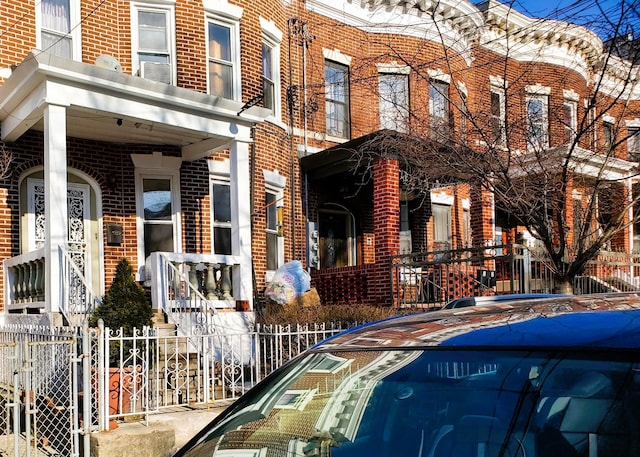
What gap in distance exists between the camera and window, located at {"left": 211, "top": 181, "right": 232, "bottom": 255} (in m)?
12.8

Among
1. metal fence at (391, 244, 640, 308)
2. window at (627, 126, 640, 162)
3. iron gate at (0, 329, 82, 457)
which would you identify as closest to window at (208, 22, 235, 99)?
metal fence at (391, 244, 640, 308)

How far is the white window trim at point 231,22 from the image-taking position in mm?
Answer: 12555

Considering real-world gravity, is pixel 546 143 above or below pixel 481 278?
above

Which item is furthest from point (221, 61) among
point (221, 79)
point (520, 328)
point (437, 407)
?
point (520, 328)

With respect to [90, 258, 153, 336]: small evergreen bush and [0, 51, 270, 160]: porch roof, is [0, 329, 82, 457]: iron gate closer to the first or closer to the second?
[90, 258, 153, 336]: small evergreen bush

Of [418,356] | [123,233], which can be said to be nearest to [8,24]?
[123,233]

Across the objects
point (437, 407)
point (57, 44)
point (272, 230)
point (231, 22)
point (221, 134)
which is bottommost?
point (437, 407)

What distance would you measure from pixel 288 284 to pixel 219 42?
15.9 feet

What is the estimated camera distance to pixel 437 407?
253cm

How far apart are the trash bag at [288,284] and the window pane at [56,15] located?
549 centimetres

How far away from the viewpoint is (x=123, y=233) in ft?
38.2

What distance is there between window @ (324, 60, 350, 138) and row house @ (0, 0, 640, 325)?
0.12 feet

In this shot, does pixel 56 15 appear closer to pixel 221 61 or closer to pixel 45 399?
pixel 221 61

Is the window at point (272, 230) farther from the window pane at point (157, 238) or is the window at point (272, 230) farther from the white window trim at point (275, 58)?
the window pane at point (157, 238)
